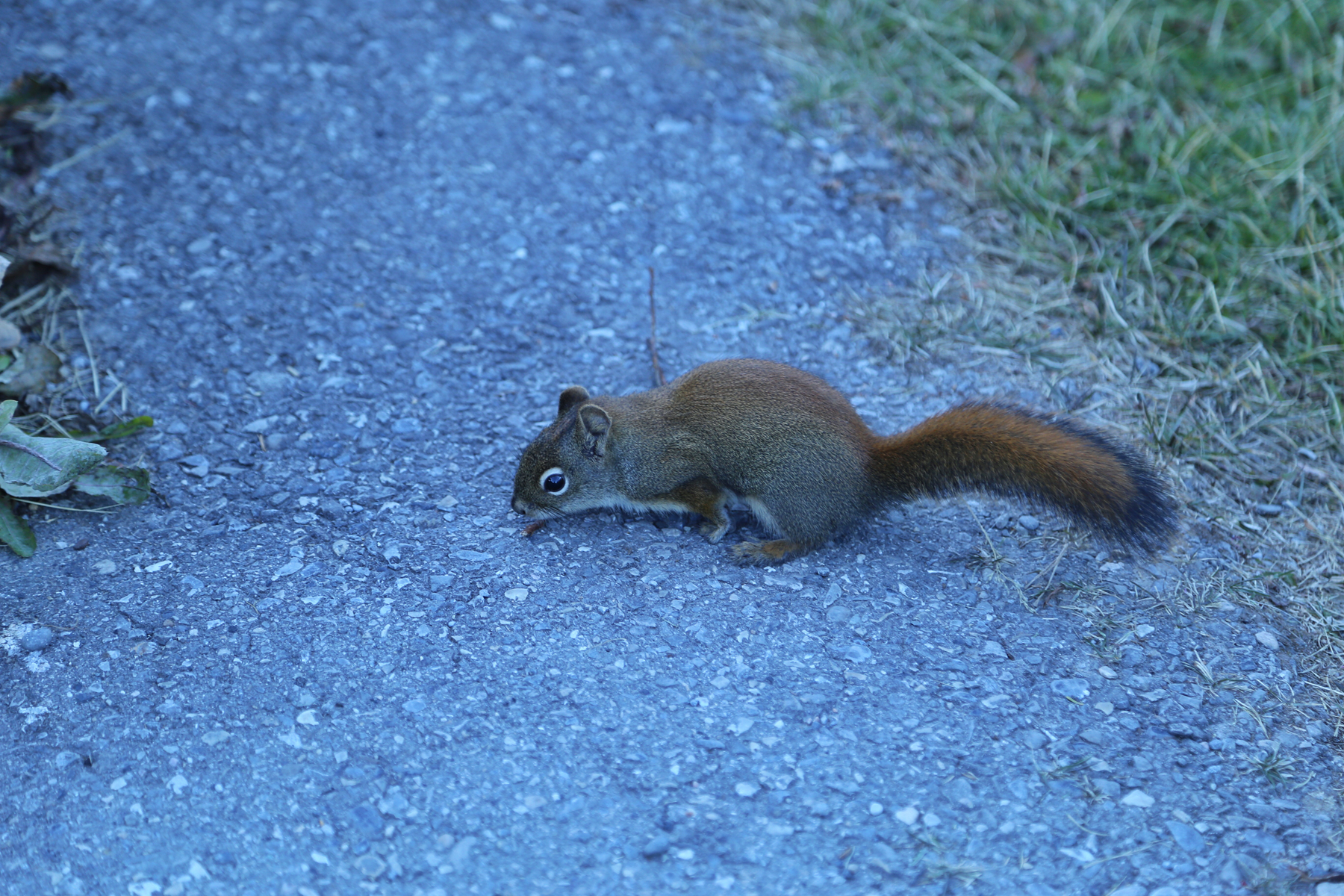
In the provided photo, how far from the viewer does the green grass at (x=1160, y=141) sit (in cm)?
406

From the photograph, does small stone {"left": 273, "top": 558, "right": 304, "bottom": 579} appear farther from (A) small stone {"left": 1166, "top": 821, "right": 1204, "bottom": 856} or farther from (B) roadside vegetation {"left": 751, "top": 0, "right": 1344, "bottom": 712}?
(A) small stone {"left": 1166, "top": 821, "right": 1204, "bottom": 856}

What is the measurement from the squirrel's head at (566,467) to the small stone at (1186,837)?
1.69 meters

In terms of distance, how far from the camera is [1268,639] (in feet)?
9.66

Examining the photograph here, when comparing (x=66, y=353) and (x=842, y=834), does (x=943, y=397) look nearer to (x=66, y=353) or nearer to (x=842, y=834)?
(x=842, y=834)

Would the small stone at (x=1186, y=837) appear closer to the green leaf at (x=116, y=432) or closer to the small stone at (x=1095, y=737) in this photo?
the small stone at (x=1095, y=737)

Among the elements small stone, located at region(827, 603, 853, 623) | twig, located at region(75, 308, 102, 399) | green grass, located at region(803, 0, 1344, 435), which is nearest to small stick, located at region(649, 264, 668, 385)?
small stone, located at region(827, 603, 853, 623)

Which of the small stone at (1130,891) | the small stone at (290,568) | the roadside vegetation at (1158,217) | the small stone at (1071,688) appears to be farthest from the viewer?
the roadside vegetation at (1158,217)

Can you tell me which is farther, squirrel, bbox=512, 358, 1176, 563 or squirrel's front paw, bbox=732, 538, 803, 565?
squirrel's front paw, bbox=732, 538, 803, 565

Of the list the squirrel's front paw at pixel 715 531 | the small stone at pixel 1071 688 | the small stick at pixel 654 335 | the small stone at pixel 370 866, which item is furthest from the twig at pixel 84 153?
the small stone at pixel 1071 688

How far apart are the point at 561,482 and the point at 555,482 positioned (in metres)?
0.02

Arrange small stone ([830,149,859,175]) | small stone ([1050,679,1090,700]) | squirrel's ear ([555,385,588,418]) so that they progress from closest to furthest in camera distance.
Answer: small stone ([1050,679,1090,700]), squirrel's ear ([555,385,588,418]), small stone ([830,149,859,175])

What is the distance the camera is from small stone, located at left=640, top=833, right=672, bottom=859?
2.34m

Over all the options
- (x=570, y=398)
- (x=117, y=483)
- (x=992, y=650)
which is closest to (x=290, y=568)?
(x=117, y=483)

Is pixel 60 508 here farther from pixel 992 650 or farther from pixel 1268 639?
pixel 1268 639
